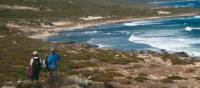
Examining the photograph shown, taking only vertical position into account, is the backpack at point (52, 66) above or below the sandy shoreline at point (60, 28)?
above

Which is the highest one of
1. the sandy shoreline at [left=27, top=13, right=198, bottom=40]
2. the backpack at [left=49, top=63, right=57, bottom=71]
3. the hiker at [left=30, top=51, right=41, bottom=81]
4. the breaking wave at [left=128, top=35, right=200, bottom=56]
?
the hiker at [left=30, top=51, right=41, bottom=81]

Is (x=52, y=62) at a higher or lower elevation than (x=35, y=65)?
lower

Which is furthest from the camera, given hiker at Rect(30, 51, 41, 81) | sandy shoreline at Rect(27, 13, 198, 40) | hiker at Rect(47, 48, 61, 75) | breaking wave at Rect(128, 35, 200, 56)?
sandy shoreline at Rect(27, 13, 198, 40)

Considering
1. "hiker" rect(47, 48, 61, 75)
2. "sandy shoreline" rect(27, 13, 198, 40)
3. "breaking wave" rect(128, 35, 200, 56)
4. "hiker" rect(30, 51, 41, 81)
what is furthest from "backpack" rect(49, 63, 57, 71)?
"sandy shoreline" rect(27, 13, 198, 40)

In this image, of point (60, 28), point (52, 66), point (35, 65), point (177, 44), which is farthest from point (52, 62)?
point (60, 28)

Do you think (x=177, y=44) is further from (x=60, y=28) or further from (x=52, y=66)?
(x=52, y=66)

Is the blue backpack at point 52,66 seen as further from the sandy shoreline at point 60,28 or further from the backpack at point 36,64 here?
the sandy shoreline at point 60,28

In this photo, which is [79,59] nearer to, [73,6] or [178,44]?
[178,44]

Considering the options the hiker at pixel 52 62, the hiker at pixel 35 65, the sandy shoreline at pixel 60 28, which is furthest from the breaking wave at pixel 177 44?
the hiker at pixel 35 65

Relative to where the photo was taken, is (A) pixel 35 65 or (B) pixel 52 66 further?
(B) pixel 52 66

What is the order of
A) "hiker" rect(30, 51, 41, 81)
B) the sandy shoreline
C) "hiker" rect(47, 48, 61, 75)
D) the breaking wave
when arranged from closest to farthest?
"hiker" rect(30, 51, 41, 81) → "hiker" rect(47, 48, 61, 75) → the breaking wave → the sandy shoreline

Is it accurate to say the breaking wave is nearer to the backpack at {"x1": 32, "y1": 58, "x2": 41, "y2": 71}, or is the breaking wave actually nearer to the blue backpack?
the blue backpack

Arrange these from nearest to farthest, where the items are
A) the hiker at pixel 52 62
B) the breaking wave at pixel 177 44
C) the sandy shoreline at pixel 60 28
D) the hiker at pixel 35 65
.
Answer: the hiker at pixel 35 65 → the hiker at pixel 52 62 → the breaking wave at pixel 177 44 → the sandy shoreline at pixel 60 28

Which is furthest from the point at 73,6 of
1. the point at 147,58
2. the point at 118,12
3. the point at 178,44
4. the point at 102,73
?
the point at 102,73
